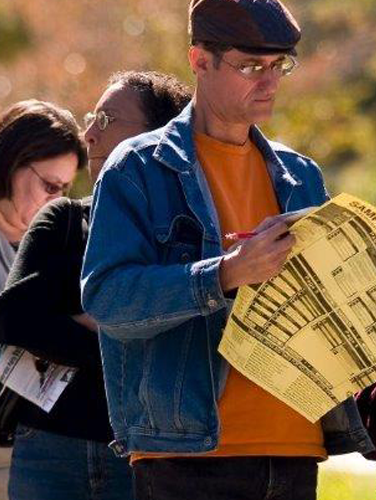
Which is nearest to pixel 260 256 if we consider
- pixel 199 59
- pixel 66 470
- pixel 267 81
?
pixel 267 81

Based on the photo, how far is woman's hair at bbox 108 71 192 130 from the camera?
4.13 meters

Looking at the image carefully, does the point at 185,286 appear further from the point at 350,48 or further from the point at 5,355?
the point at 350,48

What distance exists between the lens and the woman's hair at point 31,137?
4758 mm

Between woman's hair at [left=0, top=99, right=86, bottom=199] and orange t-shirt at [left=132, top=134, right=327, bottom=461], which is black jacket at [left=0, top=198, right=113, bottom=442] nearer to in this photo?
orange t-shirt at [left=132, top=134, right=327, bottom=461]

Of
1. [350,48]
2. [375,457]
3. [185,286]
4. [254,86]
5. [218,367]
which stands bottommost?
[350,48]

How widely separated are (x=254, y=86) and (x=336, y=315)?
55 centimetres

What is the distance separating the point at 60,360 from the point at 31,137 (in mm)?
1095

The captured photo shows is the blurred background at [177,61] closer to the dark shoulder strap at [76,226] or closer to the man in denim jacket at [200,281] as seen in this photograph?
the dark shoulder strap at [76,226]

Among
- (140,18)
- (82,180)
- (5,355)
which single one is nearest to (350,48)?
(140,18)

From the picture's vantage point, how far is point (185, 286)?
3.04 meters

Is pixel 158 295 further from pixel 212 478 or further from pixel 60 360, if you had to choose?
pixel 60 360

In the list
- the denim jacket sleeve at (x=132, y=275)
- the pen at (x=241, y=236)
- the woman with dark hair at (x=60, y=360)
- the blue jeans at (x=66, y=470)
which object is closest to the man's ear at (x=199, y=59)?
the denim jacket sleeve at (x=132, y=275)

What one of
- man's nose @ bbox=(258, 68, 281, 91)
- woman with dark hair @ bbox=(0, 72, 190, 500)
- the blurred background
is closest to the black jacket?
woman with dark hair @ bbox=(0, 72, 190, 500)

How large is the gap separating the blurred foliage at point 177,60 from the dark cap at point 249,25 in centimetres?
1170
